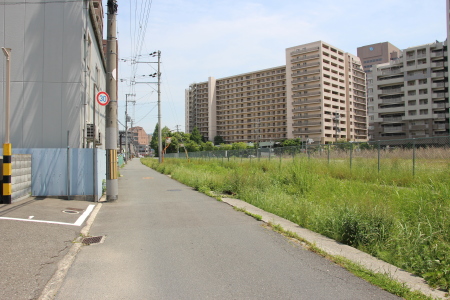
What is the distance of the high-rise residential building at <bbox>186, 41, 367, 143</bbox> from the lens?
9669 centimetres

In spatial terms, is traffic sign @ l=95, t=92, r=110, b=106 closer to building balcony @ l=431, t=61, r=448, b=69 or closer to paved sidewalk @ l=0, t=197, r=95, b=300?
paved sidewalk @ l=0, t=197, r=95, b=300

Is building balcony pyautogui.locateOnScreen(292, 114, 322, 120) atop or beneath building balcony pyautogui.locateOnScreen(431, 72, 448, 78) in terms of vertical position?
beneath

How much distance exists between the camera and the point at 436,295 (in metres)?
3.83

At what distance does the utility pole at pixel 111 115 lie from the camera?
39.1 ft

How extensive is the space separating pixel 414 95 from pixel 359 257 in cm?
8359

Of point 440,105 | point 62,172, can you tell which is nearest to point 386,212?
point 62,172

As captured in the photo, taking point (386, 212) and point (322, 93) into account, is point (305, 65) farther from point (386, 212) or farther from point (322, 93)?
point (386, 212)

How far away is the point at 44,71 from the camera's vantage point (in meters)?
12.0

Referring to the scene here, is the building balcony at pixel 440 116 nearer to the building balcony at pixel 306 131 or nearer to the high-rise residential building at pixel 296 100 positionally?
the high-rise residential building at pixel 296 100

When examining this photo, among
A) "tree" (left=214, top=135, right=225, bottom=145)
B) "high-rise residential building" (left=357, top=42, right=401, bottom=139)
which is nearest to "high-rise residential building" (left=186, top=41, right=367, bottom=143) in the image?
"tree" (left=214, top=135, right=225, bottom=145)

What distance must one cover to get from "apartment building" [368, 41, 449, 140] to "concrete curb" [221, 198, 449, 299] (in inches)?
3118

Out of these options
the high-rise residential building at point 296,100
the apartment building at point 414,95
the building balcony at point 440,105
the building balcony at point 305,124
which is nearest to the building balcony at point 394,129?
the apartment building at point 414,95

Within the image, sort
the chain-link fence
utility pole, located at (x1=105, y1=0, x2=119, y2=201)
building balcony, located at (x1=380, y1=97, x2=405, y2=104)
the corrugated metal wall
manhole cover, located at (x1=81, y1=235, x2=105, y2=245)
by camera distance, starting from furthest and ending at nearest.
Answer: building balcony, located at (x1=380, y1=97, x2=405, y2=104)
the chain-link fence
utility pole, located at (x1=105, y1=0, x2=119, y2=201)
the corrugated metal wall
manhole cover, located at (x1=81, y1=235, x2=105, y2=245)

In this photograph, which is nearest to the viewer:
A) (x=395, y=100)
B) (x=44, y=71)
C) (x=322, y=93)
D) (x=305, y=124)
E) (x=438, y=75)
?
(x=44, y=71)
